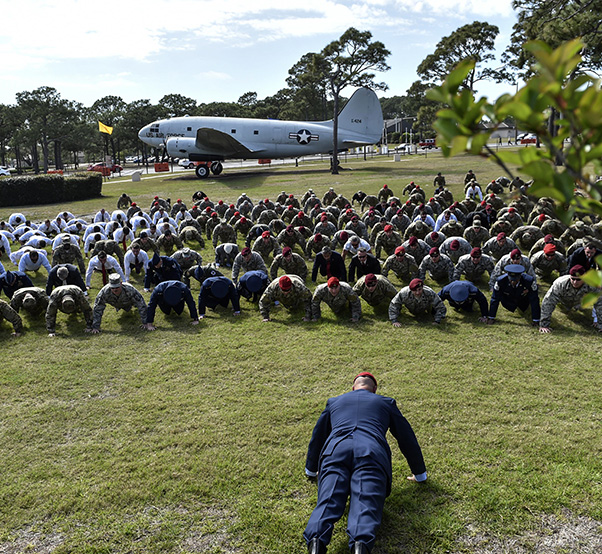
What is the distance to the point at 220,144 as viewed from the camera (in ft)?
132

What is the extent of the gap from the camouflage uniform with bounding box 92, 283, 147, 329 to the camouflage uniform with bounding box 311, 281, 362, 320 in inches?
162

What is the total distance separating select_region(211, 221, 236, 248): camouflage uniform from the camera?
58.4 ft

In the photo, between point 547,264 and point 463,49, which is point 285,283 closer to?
point 547,264

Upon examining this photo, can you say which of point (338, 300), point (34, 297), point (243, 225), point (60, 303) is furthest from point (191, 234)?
point (338, 300)

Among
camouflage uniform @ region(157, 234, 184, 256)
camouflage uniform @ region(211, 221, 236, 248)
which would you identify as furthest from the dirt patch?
camouflage uniform @ region(211, 221, 236, 248)

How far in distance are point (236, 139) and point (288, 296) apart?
108 ft

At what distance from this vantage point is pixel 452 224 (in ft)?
52.2

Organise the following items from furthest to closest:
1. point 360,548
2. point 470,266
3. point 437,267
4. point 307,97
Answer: point 307,97 < point 437,267 < point 470,266 < point 360,548

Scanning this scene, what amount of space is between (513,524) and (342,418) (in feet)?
7.35

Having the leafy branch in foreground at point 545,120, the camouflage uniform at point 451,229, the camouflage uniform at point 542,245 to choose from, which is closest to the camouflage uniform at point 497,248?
the camouflage uniform at point 542,245

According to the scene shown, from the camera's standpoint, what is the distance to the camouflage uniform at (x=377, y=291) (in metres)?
11.6

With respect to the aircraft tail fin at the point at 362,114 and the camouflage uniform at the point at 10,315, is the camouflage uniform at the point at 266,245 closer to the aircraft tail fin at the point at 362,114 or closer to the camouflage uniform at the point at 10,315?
the camouflage uniform at the point at 10,315

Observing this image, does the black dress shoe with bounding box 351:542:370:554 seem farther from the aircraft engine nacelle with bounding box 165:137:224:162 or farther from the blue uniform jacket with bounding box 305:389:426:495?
the aircraft engine nacelle with bounding box 165:137:224:162

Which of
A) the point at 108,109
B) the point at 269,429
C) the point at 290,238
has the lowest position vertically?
the point at 269,429
